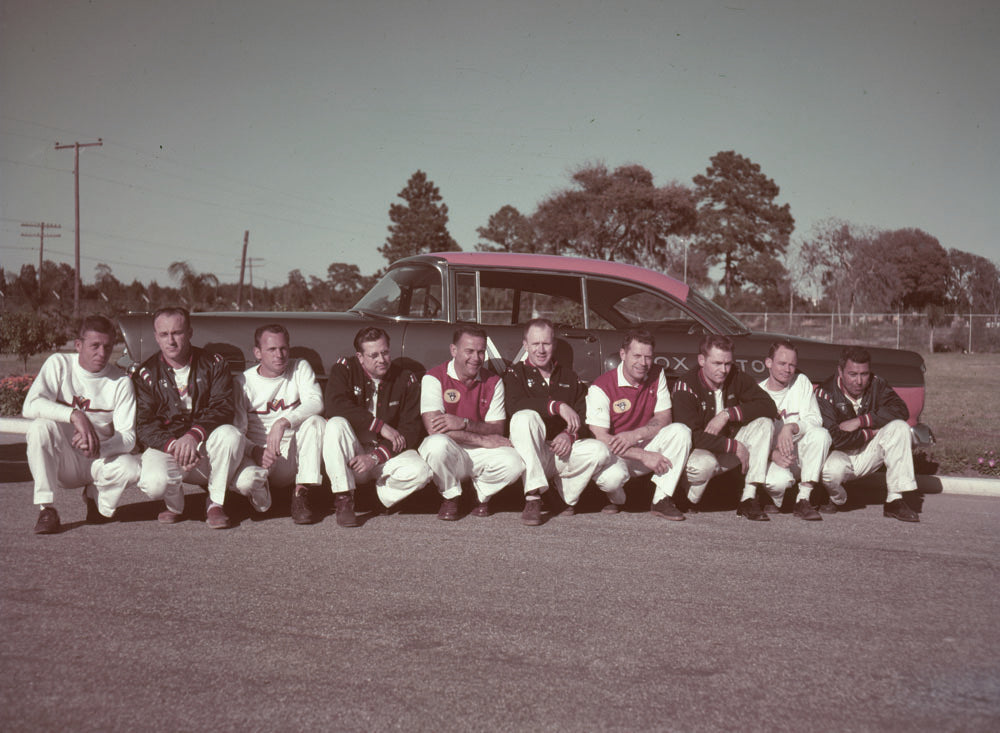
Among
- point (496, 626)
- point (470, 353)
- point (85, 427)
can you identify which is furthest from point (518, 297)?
point (496, 626)

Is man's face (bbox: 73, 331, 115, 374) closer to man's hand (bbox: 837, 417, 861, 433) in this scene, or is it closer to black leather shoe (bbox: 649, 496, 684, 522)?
black leather shoe (bbox: 649, 496, 684, 522)

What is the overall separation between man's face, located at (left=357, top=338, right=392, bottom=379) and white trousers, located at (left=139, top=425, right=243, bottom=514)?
3.35 ft

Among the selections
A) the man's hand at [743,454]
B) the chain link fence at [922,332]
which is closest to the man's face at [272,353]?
the man's hand at [743,454]

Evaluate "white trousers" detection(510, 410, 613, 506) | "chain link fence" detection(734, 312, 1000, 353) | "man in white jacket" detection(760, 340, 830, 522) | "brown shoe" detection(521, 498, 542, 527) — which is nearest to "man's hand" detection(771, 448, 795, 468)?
"man in white jacket" detection(760, 340, 830, 522)

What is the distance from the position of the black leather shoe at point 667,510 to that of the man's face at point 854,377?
1.66 metres

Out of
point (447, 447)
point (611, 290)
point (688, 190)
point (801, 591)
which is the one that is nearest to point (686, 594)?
point (801, 591)

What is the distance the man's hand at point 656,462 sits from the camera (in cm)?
554

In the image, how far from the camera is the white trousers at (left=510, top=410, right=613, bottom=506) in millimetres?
5547

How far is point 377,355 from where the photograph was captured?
5625 mm

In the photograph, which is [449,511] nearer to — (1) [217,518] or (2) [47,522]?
(1) [217,518]

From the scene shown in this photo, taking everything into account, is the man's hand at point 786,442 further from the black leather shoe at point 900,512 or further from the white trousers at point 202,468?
the white trousers at point 202,468

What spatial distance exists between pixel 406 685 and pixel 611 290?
4384 mm

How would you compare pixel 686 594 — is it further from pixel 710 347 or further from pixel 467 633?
pixel 710 347

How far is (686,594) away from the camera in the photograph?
4004mm
